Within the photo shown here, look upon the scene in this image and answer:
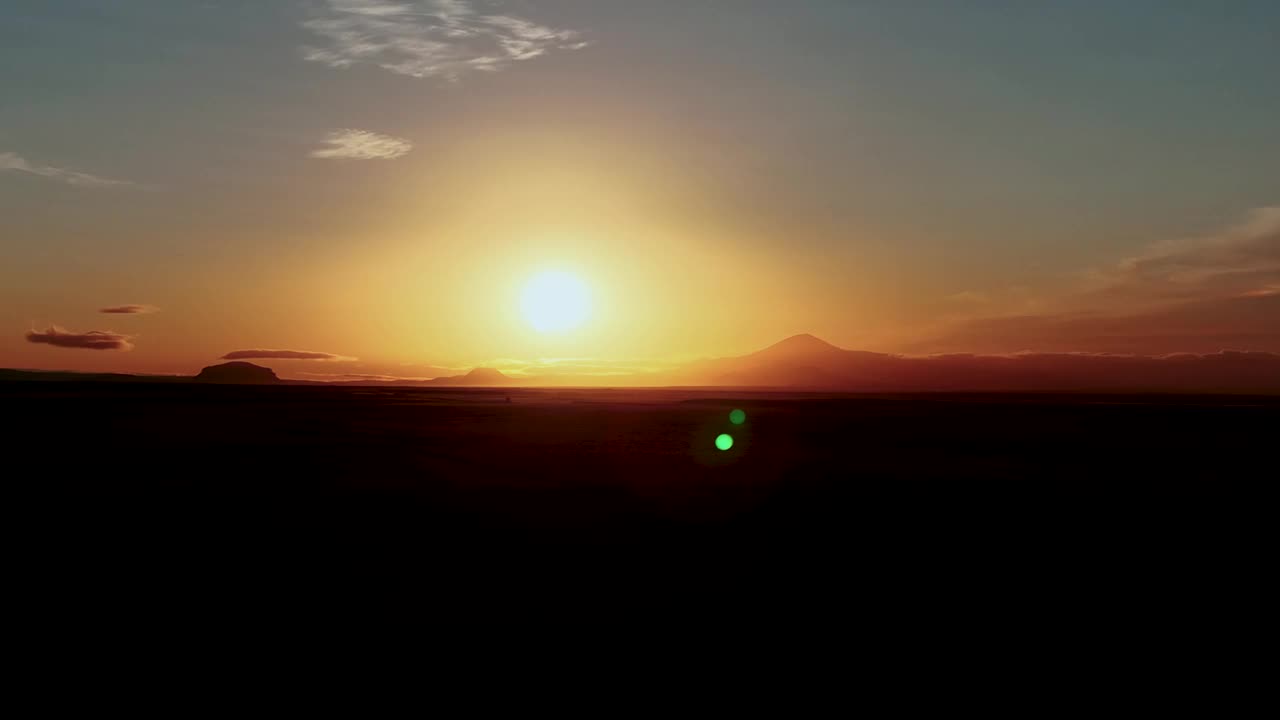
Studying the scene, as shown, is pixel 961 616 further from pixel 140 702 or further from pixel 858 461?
pixel 858 461

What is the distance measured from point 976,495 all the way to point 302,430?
109ft

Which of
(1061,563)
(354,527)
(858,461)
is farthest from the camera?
(858,461)

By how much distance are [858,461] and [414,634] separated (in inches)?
866

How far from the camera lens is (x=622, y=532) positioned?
51.2ft

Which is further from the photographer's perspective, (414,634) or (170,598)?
(170,598)

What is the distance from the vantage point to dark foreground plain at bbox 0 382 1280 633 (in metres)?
10.9

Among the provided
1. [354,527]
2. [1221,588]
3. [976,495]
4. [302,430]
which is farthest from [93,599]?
[302,430]

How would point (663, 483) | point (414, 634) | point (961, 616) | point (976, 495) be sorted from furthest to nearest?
point (663, 483), point (976, 495), point (961, 616), point (414, 634)

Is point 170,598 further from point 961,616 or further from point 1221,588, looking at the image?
point 1221,588

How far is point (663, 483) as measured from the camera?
73.6 ft

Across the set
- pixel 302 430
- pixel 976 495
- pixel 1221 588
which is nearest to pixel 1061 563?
pixel 1221 588

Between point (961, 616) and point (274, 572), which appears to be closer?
point (961, 616)

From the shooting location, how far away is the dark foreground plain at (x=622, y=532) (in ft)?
35.7

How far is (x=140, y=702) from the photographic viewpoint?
7.48 meters
